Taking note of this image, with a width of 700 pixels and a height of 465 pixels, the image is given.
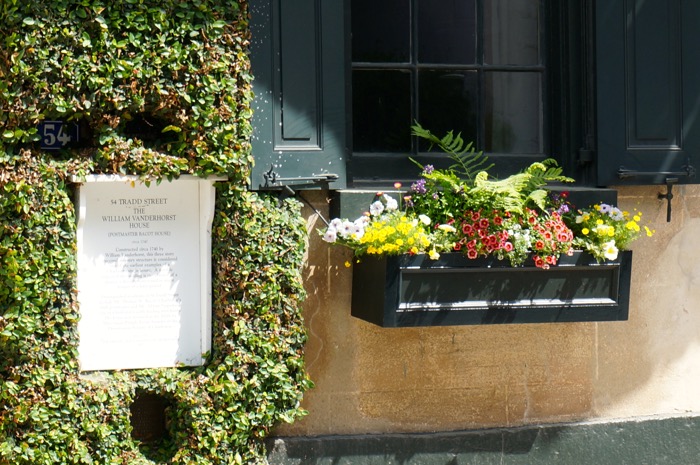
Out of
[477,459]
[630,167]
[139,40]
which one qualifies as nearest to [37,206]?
[139,40]

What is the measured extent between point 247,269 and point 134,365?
71 centimetres

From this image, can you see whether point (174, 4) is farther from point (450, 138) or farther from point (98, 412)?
point (98, 412)

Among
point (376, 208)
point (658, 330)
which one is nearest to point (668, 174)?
point (658, 330)

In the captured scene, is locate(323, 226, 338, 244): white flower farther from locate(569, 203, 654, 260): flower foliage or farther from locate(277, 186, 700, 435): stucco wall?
locate(569, 203, 654, 260): flower foliage

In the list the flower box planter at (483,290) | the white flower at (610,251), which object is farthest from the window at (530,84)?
the flower box planter at (483,290)

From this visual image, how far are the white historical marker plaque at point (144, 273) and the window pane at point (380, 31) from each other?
124cm

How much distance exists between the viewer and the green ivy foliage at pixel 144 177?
15.1ft

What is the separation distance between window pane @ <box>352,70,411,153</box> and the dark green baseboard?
156cm

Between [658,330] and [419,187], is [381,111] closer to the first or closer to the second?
[419,187]

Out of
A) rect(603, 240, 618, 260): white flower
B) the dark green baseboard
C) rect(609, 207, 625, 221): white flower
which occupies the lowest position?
the dark green baseboard

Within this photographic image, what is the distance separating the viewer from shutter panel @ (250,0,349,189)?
496 cm

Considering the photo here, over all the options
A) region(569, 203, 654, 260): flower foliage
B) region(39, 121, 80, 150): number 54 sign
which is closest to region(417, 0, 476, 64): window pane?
region(569, 203, 654, 260): flower foliage

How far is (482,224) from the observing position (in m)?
4.94

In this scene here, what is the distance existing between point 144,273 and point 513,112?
2.27 metres
